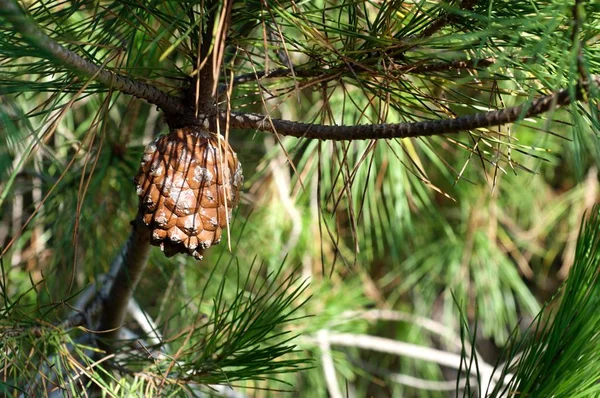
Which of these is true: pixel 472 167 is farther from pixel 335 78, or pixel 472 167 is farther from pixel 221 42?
pixel 221 42

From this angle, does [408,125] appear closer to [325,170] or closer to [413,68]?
[413,68]

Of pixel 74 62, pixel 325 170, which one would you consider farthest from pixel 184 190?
pixel 325 170

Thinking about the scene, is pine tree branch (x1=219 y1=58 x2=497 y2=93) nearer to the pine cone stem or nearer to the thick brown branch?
the thick brown branch

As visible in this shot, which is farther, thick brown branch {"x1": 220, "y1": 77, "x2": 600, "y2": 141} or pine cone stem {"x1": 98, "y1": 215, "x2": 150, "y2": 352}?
pine cone stem {"x1": 98, "y1": 215, "x2": 150, "y2": 352}

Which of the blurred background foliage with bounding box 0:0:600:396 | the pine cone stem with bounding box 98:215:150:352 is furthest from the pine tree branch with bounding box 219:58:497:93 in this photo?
the pine cone stem with bounding box 98:215:150:352

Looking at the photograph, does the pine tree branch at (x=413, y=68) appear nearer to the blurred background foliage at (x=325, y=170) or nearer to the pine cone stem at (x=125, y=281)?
the blurred background foliage at (x=325, y=170)

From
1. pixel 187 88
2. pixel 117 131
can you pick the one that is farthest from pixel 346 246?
pixel 187 88
